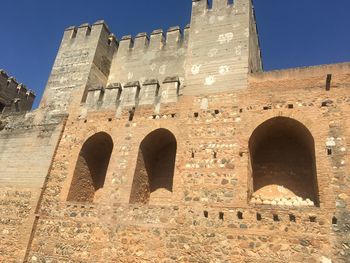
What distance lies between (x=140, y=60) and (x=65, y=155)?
4.61 metres

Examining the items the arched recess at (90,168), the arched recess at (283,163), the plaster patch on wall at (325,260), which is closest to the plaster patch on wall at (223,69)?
the arched recess at (283,163)

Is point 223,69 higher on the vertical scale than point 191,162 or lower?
higher

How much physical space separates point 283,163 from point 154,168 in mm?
3858

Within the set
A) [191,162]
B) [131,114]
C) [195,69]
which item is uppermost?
[195,69]

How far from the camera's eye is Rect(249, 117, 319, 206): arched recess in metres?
8.38

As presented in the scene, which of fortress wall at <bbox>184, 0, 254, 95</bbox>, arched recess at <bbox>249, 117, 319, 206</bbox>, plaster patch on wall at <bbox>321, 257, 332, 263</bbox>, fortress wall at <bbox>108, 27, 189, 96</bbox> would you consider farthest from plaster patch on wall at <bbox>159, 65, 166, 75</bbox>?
plaster patch on wall at <bbox>321, 257, 332, 263</bbox>

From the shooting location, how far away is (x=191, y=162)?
870 centimetres

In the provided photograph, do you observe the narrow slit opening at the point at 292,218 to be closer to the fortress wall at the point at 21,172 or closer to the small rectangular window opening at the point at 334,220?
the small rectangular window opening at the point at 334,220

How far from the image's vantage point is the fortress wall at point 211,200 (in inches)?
281

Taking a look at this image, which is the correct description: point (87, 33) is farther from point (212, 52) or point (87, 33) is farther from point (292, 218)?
point (292, 218)

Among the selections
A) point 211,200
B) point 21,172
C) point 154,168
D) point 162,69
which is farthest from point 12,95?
point 211,200

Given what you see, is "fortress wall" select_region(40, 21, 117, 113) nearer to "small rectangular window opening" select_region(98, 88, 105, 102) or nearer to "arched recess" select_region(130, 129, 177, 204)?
"small rectangular window opening" select_region(98, 88, 105, 102)

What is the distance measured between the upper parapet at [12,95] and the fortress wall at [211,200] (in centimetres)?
612

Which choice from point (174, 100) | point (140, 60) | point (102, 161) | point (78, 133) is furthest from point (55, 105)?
point (174, 100)
